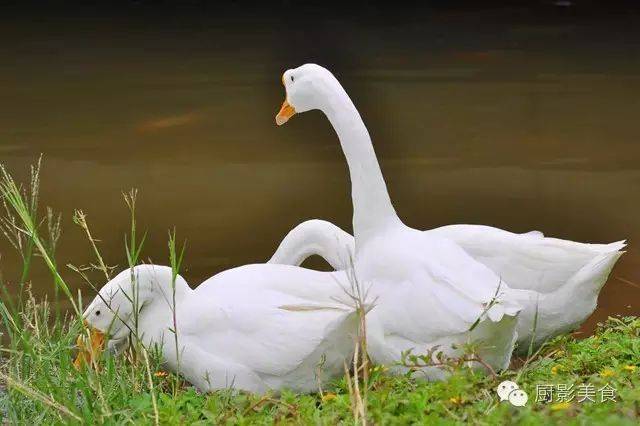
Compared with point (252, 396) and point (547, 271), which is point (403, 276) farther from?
point (252, 396)

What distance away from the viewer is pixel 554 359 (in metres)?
4.27

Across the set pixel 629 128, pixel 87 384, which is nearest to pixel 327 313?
pixel 87 384

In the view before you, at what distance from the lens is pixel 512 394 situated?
3.31m

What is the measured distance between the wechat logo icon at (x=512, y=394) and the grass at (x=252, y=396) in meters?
0.02

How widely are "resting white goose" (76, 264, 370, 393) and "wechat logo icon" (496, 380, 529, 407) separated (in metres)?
0.50

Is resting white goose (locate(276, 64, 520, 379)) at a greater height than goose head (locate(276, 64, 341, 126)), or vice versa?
goose head (locate(276, 64, 341, 126))

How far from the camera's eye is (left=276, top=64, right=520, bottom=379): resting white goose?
12.8 feet

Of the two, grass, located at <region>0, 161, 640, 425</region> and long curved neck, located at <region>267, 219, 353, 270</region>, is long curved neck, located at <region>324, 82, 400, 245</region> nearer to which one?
long curved neck, located at <region>267, 219, 353, 270</region>

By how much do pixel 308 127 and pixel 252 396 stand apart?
605 cm

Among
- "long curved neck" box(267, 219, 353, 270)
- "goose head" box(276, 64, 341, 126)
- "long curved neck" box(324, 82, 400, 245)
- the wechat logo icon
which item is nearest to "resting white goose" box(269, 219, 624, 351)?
"long curved neck" box(324, 82, 400, 245)

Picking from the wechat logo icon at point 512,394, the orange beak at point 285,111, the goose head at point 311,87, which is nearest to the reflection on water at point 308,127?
the orange beak at point 285,111

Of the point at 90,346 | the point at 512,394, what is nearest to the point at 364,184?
the point at 512,394

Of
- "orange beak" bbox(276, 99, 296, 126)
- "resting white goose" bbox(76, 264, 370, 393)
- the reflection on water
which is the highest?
"orange beak" bbox(276, 99, 296, 126)

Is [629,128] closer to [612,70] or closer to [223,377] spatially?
[612,70]
